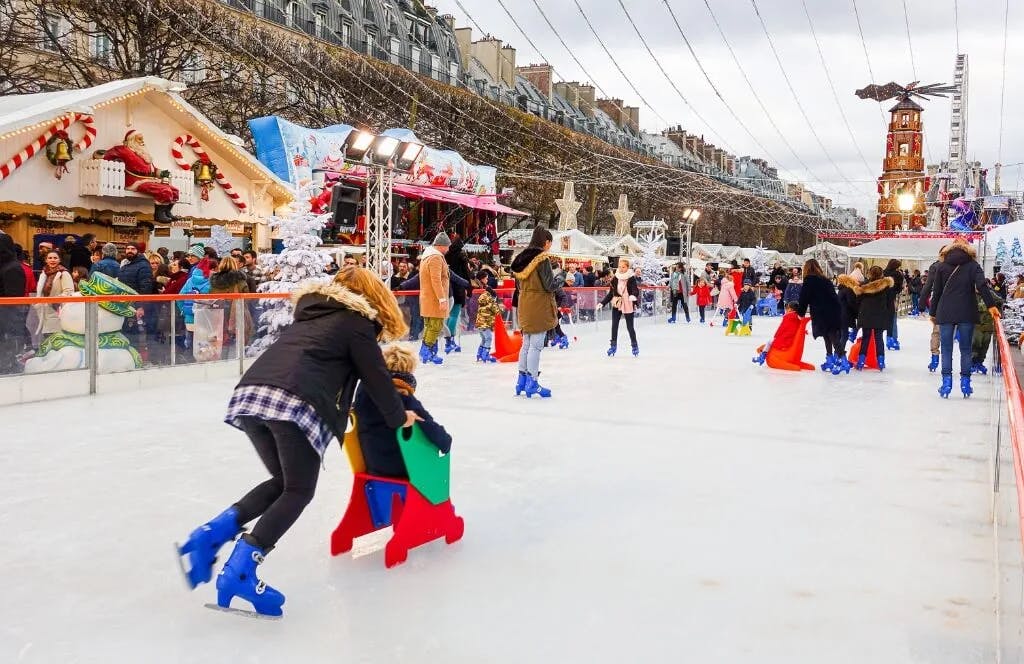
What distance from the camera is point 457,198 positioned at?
70.3 feet

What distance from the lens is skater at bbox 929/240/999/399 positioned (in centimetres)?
789

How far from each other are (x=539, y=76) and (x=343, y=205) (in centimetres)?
4684

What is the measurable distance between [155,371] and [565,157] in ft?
86.6

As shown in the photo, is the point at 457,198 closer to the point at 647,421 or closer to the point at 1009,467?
the point at 647,421

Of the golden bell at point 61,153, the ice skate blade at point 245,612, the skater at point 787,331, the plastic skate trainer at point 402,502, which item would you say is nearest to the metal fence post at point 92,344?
the plastic skate trainer at point 402,502

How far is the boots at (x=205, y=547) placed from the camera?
288 cm

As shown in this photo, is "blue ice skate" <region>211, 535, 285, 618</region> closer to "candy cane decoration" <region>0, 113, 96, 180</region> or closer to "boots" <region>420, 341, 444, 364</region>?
"boots" <region>420, 341, 444, 364</region>

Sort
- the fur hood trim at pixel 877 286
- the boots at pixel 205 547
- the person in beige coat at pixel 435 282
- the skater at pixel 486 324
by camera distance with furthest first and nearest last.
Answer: the skater at pixel 486 324 < the fur hood trim at pixel 877 286 < the person in beige coat at pixel 435 282 < the boots at pixel 205 547

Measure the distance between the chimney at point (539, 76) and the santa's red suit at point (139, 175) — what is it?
138 ft

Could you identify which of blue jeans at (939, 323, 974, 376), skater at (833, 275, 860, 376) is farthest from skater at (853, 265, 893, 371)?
blue jeans at (939, 323, 974, 376)

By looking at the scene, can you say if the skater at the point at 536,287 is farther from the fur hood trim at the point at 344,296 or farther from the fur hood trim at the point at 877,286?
the fur hood trim at the point at 344,296

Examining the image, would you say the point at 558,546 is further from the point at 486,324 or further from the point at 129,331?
the point at 486,324

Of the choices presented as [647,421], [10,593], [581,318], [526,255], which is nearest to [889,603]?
[10,593]

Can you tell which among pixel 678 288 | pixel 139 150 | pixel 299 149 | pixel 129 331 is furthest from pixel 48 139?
pixel 678 288
